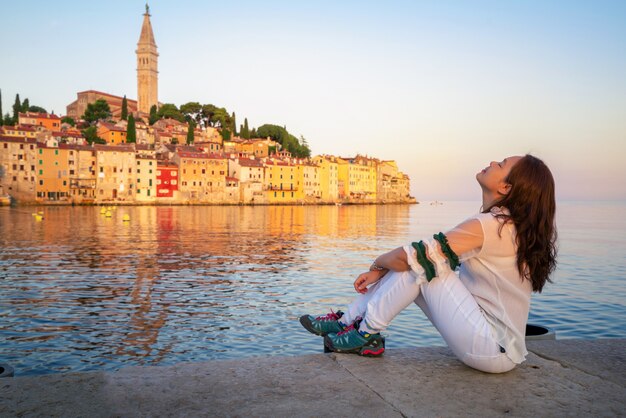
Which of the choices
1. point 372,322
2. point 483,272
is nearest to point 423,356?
point 372,322

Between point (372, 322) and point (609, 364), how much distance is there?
1469 mm

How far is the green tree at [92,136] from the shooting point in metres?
85.4

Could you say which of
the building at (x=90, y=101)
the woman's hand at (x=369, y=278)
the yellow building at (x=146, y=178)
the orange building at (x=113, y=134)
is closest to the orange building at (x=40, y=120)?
the orange building at (x=113, y=134)

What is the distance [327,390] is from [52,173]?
7593 centimetres

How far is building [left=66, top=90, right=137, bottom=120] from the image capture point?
114 metres

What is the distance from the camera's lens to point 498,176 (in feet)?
10.1

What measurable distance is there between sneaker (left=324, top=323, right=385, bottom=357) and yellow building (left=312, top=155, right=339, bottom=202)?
332 ft

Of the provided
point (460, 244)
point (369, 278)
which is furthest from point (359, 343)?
point (460, 244)

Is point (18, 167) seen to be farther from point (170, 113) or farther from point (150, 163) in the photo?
point (170, 113)

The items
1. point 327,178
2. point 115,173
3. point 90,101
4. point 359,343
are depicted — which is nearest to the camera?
point 359,343

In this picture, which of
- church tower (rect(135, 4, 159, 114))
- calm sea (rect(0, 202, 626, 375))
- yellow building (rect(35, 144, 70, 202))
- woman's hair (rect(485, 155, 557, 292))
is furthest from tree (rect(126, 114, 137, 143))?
woman's hair (rect(485, 155, 557, 292))

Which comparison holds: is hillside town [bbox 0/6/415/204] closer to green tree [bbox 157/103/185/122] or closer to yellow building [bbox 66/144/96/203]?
yellow building [bbox 66/144/96/203]

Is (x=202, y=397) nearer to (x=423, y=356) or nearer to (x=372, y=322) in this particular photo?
(x=372, y=322)

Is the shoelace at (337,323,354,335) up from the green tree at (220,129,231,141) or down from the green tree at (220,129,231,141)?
down
